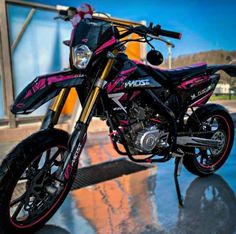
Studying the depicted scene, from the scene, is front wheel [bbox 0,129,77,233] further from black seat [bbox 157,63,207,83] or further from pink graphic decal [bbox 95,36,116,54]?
black seat [bbox 157,63,207,83]

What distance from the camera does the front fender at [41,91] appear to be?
1.50 meters

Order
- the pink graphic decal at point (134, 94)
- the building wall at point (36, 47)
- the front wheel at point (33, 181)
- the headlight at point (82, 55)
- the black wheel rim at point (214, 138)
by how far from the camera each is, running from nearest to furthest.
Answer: the front wheel at point (33, 181) < the headlight at point (82, 55) < the pink graphic decal at point (134, 94) < the black wheel rim at point (214, 138) < the building wall at point (36, 47)

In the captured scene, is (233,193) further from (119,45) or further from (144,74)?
(119,45)

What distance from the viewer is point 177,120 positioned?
2.31 metres

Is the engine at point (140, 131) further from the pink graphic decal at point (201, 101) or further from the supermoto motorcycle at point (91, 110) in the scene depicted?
the pink graphic decal at point (201, 101)

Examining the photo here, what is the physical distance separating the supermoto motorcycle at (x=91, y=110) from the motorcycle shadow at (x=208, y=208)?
0.28m

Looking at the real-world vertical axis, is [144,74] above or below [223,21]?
below

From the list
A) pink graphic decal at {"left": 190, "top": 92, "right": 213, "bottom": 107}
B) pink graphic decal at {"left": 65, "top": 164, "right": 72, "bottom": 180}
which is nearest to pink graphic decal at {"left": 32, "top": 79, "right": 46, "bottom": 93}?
pink graphic decal at {"left": 65, "top": 164, "right": 72, "bottom": 180}

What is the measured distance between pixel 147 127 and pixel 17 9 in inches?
138

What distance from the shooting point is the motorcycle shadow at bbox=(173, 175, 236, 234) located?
173 centimetres

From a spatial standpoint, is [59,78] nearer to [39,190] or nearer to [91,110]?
[91,110]

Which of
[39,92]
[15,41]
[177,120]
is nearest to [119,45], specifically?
[39,92]

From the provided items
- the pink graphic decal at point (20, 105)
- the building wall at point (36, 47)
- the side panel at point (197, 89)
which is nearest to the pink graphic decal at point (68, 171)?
the pink graphic decal at point (20, 105)

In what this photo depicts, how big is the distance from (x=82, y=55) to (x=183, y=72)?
95 cm
